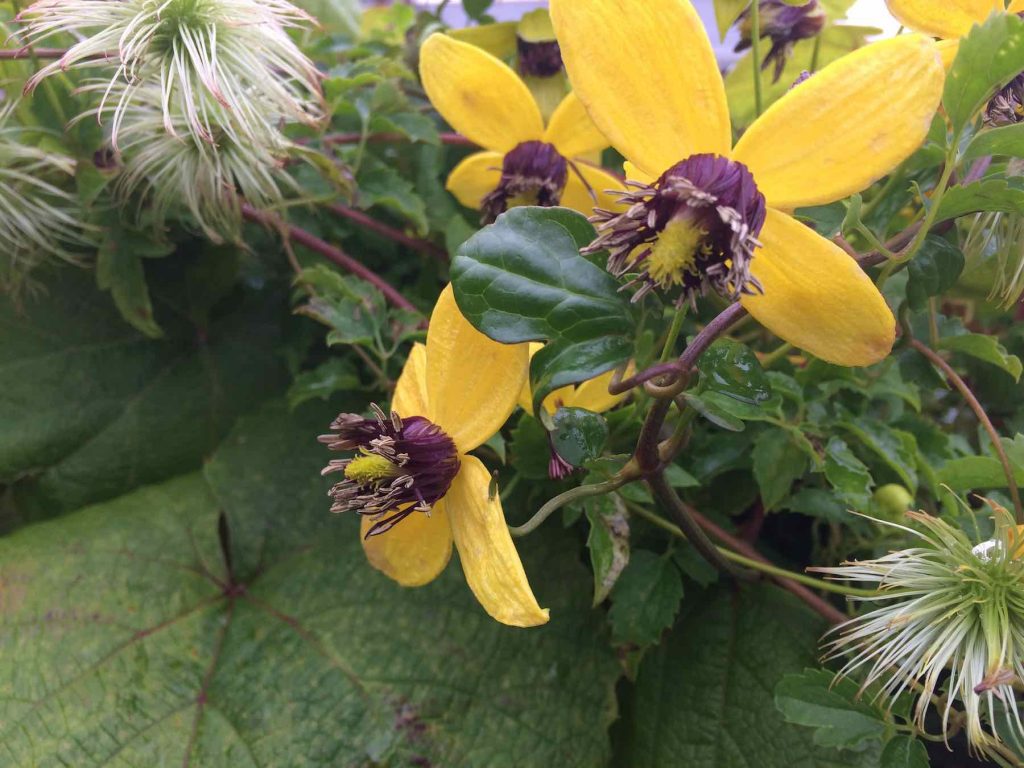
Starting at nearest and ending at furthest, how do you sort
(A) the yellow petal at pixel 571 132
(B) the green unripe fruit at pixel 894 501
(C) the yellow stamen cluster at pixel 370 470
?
(C) the yellow stamen cluster at pixel 370 470 → (B) the green unripe fruit at pixel 894 501 → (A) the yellow petal at pixel 571 132

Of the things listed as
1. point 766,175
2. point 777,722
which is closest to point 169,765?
point 777,722

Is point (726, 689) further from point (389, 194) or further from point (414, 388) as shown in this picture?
point (389, 194)

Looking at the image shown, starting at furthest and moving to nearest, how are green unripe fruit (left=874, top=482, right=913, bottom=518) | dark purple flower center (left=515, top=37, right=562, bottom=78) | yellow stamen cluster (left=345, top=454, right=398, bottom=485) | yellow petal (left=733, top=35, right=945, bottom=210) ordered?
dark purple flower center (left=515, top=37, right=562, bottom=78) < green unripe fruit (left=874, top=482, right=913, bottom=518) < yellow stamen cluster (left=345, top=454, right=398, bottom=485) < yellow petal (left=733, top=35, right=945, bottom=210)

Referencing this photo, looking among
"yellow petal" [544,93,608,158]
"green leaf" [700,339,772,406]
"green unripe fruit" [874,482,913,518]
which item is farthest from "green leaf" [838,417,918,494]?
"yellow petal" [544,93,608,158]

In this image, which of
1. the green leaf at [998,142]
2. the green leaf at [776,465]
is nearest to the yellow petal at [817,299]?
the green leaf at [998,142]

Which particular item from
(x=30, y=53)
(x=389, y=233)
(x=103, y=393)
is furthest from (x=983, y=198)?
(x=103, y=393)

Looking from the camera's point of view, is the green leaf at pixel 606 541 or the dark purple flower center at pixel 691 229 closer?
the dark purple flower center at pixel 691 229

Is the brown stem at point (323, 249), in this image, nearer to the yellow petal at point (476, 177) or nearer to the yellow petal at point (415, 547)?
the yellow petal at point (476, 177)

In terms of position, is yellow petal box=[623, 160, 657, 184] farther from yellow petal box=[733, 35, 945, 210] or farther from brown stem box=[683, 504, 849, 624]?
brown stem box=[683, 504, 849, 624]
